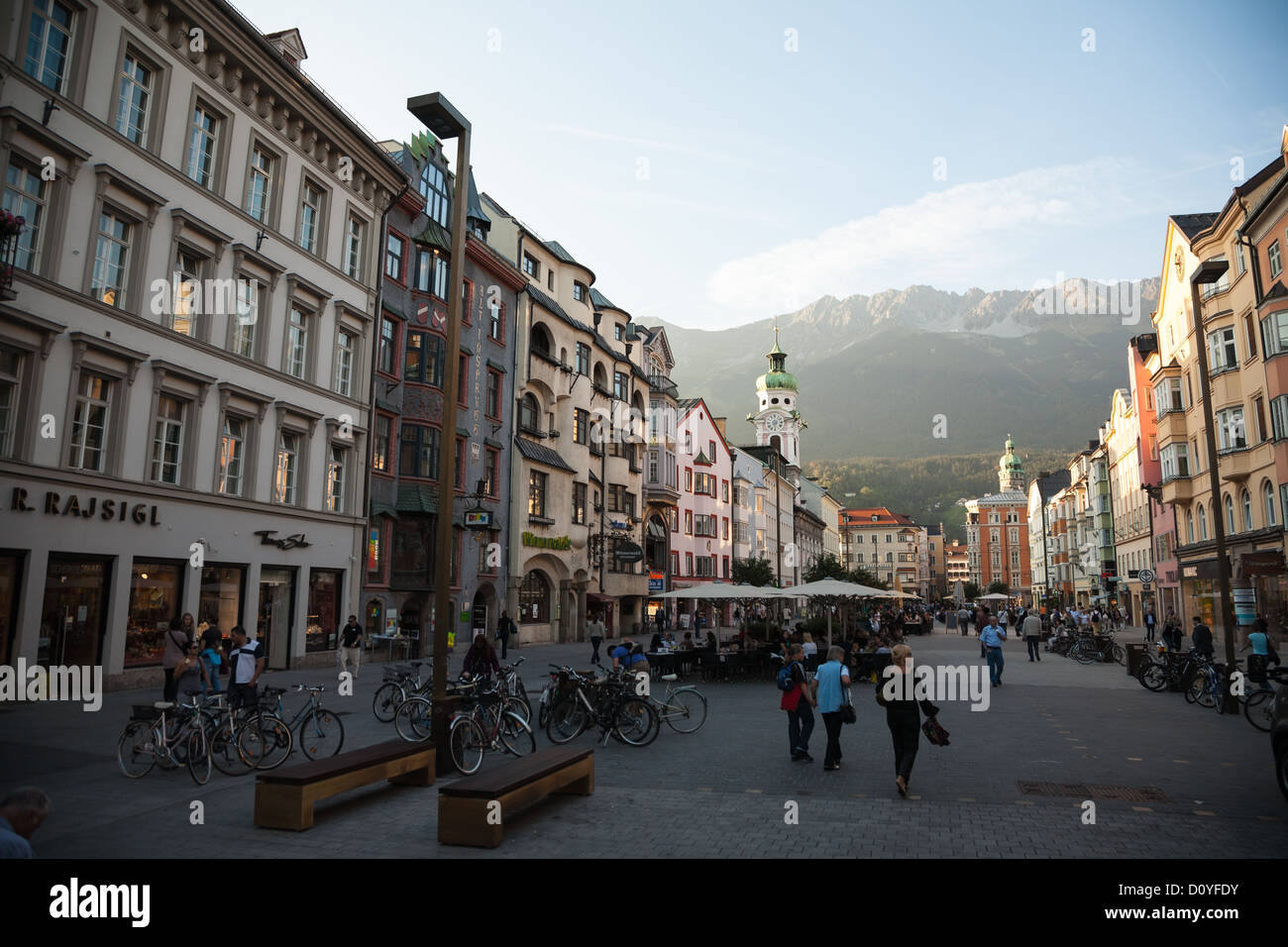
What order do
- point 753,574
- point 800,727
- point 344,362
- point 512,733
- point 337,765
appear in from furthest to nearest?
point 753,574 → point 344,362 → point 512,733 → point 800,727 → point 337,765

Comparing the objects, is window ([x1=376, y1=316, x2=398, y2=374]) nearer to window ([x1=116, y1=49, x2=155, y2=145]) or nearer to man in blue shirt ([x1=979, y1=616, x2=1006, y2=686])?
window ([x1=116, y1=49, x2=155, y2=145])

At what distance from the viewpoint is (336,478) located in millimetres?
27703

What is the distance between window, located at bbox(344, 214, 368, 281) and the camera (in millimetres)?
27984

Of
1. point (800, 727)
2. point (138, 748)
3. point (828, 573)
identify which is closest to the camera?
point (138, 748)

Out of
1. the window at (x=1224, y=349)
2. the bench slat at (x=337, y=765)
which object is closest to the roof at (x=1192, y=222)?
the window at (x=1224, y=349)

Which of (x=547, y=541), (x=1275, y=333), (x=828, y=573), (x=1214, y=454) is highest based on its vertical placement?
(x=1275, y=333)

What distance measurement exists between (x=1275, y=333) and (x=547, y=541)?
30.5 metres

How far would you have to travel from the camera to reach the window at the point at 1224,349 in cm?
3375

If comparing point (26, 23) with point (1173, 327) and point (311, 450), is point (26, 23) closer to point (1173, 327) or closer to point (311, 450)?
point (311, 450)

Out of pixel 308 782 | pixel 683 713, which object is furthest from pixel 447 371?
pixel 683 713

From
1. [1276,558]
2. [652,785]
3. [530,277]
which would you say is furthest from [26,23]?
[1276,558]

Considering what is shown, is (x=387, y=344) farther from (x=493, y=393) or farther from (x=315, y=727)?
(x=315, y=727)

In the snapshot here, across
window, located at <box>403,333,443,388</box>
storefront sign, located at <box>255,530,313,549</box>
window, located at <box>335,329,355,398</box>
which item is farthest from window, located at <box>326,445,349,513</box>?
window, located at <box>403,333,443,388</box>

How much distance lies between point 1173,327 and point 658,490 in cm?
3077
